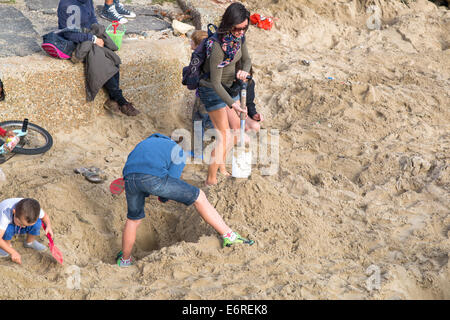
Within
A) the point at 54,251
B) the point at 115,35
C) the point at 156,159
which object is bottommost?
the point at 54,251

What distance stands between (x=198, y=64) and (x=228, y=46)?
0.29 meters

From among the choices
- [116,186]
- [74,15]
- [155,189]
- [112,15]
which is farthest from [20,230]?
[112,15]

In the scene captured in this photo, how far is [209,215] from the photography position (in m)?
3.40

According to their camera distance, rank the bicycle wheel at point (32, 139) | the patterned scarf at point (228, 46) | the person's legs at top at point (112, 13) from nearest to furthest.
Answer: the patterned scarf at point (228, 46), the bicycle wheel at point (32, 139), the person's legs at top at point (112, 13)

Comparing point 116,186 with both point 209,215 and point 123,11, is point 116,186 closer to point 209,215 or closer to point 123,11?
point 209,215

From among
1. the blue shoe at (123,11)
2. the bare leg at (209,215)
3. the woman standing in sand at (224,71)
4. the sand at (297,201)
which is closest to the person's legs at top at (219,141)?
the woman standing in sand at (224,71)

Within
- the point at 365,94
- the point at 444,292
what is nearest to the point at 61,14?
the point at 365,94

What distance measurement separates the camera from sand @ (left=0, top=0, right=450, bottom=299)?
3.17 meters

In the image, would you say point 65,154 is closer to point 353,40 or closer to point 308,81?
point 308,81

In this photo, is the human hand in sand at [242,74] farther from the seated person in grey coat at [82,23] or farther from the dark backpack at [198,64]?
the seated person in grey coat at [82,23]

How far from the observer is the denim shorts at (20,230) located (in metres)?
3.32

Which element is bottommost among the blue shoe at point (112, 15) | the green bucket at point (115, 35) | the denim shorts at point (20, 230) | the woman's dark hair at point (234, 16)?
the denim shorts at point (20, 230)

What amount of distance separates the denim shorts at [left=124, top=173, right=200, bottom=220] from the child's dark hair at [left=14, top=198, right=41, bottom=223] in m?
0.60

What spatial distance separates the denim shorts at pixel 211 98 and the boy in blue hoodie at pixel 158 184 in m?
0.75
